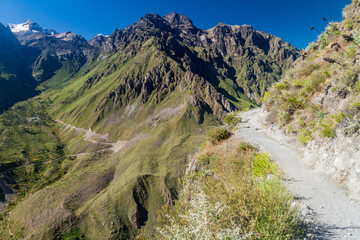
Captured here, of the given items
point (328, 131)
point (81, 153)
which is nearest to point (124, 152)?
point (81, 153)

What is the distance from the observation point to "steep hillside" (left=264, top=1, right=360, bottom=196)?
748 cm

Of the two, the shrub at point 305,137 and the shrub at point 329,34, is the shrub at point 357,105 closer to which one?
the shrub at point 305,137

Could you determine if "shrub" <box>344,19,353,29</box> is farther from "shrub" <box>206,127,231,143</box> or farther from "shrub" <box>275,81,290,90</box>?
"shrub" <box>206,127,231,143</box>

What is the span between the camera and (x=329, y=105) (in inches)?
433

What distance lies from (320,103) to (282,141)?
3.77 m

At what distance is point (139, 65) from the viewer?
188 m

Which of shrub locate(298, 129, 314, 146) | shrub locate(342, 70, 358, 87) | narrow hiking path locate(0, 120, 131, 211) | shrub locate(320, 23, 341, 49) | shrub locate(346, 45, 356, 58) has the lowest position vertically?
narrow hiking path locate(0, 120, 131, 211)

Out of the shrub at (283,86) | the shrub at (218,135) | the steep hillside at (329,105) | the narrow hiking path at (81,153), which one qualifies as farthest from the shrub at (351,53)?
the narrow hiking path at (81,153)

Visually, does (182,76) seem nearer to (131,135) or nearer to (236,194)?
(131,135)

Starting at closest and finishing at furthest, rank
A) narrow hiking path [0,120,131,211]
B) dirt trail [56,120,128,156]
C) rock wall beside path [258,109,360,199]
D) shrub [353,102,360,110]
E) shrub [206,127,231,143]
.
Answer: rock wall beside path [258,109,360,199] < shrub [353,102,360,110] < shrub [206,127,231,143] < narrow hiking path [0,120,131,211] < dirt trail [56,120,128,156]

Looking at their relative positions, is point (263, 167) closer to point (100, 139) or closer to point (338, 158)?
point (338, 158)

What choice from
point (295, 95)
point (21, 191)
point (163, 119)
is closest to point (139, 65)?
point (163, 119)

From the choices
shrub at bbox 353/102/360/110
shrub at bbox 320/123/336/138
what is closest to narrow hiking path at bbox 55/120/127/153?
shrub at bbox 320/123/336/138

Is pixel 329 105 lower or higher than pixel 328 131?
higher
